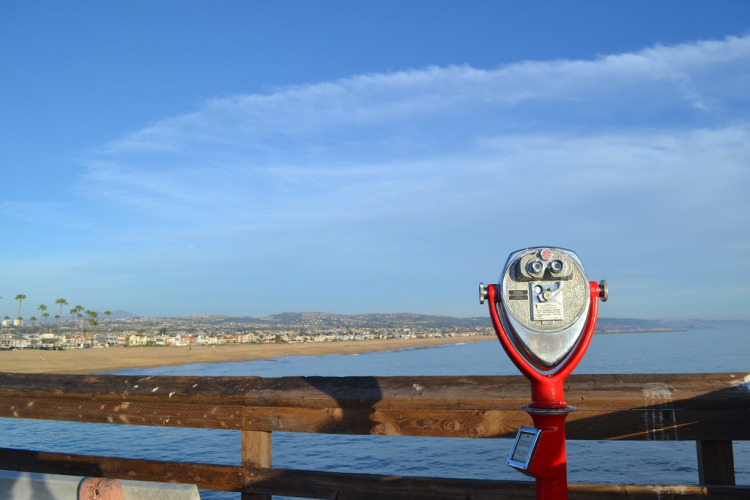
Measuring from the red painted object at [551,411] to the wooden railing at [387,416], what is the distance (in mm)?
505

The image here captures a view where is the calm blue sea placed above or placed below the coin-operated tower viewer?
below

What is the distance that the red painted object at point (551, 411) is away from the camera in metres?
1.99

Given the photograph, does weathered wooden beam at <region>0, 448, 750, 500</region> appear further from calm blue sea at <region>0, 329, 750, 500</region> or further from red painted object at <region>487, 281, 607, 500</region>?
calm blue sea at <region>0, 329, 750, 500</region>

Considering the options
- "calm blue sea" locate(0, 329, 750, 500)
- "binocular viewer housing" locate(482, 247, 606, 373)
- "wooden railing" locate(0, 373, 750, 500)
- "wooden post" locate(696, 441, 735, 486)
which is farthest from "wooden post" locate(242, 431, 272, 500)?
"calm blue sea" locate(0, 329, 750, 500)

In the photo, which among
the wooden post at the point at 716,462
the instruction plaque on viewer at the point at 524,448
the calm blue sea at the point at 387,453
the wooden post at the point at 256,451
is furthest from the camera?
the calm blue sea at the point at 387,453

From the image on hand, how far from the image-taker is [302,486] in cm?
273

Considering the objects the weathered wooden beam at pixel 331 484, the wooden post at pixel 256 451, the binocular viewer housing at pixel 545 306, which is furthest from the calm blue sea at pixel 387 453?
the binocular viewer housing at pixel 545 306

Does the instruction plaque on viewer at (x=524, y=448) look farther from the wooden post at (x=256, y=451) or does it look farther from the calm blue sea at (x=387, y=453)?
the calm blue sea at (x=387, y=453)

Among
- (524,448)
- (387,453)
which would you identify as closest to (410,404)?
(524,448)

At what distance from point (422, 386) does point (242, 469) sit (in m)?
0.86

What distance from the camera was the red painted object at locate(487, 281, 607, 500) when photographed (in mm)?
1990

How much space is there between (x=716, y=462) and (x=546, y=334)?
1.00m

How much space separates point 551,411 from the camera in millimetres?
1970

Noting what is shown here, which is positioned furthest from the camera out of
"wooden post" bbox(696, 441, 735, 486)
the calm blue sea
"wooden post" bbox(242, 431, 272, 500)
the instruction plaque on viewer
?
the calm blue sea
